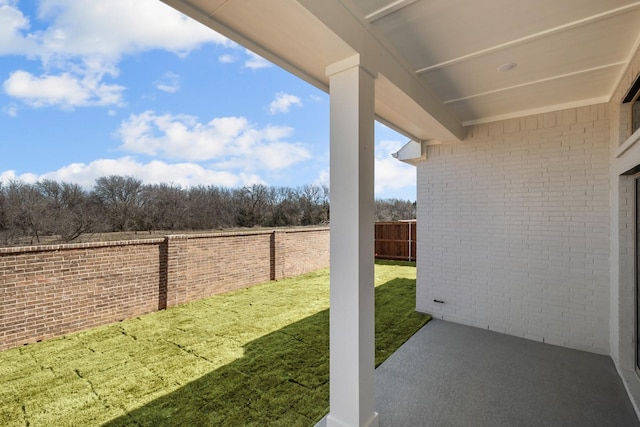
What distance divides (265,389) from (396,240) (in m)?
8.95

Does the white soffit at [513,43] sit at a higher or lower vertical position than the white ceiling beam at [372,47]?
higher

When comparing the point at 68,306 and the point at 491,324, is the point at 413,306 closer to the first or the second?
the point at 491,324

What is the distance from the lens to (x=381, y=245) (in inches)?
441

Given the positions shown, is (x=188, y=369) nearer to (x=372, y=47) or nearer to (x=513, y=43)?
(x=372, y=47)

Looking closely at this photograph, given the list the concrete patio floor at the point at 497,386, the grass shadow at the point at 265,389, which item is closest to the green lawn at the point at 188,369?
the grass shadow at the point at 265,389

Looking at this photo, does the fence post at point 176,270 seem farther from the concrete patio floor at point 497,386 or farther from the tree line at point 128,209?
Result: the concrete patio floor at point 497,386

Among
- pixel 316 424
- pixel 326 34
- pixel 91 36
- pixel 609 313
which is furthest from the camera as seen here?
pixel 91 36

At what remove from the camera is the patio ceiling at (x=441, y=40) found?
66.5 inches

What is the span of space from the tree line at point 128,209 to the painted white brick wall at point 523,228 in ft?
20.9

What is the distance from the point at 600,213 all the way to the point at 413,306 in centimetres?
297

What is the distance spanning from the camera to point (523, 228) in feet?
12.7

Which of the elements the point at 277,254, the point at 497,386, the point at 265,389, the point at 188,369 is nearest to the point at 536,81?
the point at 497,386

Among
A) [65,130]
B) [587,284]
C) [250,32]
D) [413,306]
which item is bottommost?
[413,306]

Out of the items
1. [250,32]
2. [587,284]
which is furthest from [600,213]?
[250,32]
